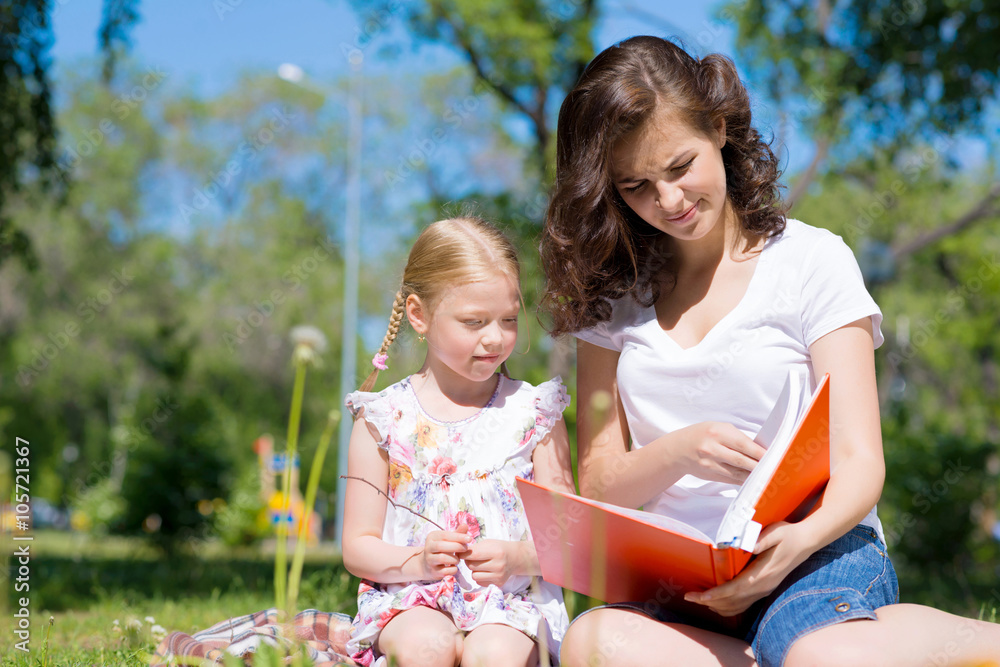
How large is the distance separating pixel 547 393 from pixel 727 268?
60cm

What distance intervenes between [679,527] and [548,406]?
81 cm

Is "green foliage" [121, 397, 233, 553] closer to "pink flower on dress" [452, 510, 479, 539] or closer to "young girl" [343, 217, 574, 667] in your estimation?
"young girl" [343, 217, 574, 667]

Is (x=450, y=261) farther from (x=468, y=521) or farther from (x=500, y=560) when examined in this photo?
(x=500, y=560)

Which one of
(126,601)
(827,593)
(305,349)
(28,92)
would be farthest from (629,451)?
(28,92)

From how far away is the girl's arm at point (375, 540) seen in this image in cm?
208

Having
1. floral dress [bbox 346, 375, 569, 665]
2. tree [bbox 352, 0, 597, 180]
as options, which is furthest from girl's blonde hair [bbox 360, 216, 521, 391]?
tree [bbox 352, 0, 597, 180]

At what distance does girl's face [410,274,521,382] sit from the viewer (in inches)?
91.7

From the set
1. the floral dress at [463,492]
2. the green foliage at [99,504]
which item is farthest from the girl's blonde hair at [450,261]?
the green foliage at [99,504]

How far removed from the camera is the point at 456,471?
2.36 m

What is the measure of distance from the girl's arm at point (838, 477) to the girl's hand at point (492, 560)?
0.55m

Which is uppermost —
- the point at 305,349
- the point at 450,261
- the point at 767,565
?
the point at 450,261

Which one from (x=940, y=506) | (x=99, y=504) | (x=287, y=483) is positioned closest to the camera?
(x=287, y=483)

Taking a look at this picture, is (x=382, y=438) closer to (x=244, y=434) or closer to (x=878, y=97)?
(x=878, y=97)

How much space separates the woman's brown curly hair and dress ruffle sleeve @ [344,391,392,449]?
1.70 ft
